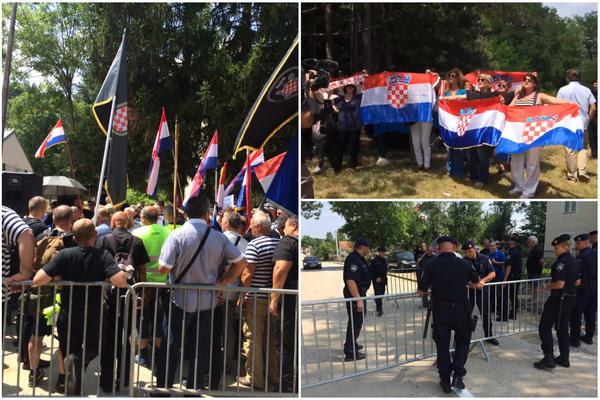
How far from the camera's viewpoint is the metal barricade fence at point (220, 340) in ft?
14.5

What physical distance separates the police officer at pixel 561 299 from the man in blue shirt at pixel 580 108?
89 cm

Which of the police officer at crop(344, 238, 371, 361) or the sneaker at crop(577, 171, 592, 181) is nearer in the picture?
the police officer at crop(344, 238, 371, 361)

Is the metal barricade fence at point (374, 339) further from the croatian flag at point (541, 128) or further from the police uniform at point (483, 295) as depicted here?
the croatian flag at point (541, 128)

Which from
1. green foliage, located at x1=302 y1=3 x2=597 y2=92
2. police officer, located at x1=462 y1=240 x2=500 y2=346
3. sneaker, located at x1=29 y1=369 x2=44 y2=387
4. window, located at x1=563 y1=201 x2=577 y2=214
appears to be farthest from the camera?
window, located at x1=563 y1=201 x2=577 y2=214

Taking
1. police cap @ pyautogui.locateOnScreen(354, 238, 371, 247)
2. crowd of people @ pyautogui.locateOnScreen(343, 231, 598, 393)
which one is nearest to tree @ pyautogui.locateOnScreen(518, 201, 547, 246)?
crowd of people @ pyautogui.locateOnScreen(343, 231, 598, 393)

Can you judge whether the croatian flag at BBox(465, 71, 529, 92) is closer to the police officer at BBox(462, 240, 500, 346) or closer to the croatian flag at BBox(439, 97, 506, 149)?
the croatian flag at BBox(439, 97, 506, 149)

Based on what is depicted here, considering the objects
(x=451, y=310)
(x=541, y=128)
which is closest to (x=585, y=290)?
(x=541, y=128)

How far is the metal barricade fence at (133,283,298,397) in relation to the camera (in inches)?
174

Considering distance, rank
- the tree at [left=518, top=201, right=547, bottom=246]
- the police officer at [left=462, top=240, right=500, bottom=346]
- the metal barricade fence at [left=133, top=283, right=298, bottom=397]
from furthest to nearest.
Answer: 1. the tree at [left=518, top=201, right=547, bottom=246]
2. the police officer at [left=462, top=240, right=500, bottom=346]
3. the metal barricade fence at [left=133, top=283, right=298, bottom=397]

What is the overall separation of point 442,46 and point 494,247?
14.4ft

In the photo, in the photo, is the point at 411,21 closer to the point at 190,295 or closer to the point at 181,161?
the point at 190,295

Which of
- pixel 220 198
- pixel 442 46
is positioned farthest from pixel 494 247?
pixel 220 198

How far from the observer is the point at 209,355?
15.0ft

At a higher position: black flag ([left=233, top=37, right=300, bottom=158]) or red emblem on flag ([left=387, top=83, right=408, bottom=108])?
red emblem on flag ([left=387, top=83, right=408, bottom=108])
